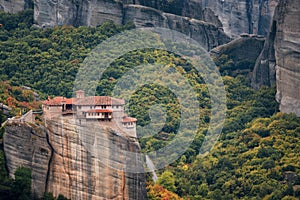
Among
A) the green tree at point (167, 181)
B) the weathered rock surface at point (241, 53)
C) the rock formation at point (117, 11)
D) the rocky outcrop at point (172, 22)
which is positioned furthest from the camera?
the rocky outcrop at point (172, 22)

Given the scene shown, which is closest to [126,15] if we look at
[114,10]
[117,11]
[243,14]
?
[117,11]

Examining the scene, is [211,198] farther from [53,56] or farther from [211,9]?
[211,9]

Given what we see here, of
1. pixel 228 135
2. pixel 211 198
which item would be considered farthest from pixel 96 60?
pixel 211 198

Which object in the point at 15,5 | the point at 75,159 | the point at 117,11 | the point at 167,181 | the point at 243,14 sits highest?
the point at 15,5

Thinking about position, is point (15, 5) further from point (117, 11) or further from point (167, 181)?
point (167, 181)

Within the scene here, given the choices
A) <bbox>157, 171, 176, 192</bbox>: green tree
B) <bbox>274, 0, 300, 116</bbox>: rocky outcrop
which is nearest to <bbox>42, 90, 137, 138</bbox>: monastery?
<bbox>157, 171, 176, 192</bbox>: green tree

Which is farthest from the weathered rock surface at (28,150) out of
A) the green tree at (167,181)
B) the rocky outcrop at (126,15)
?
the rocky outcrop at (126,15)

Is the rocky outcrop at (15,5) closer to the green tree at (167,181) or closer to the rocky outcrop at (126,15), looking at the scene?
the rocky outcrop at (126,15)
